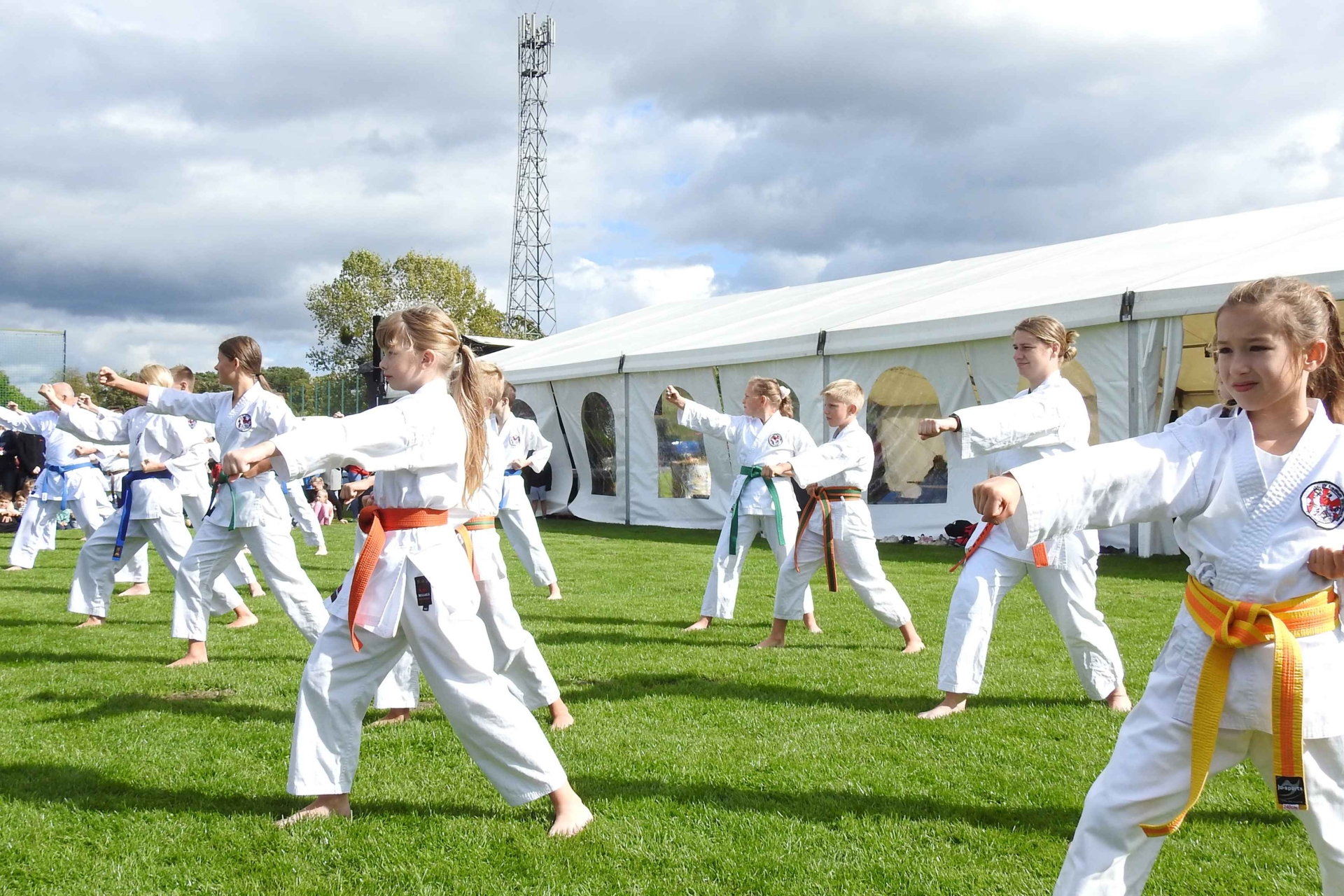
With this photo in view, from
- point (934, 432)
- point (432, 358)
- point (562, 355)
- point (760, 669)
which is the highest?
point (562, 355)

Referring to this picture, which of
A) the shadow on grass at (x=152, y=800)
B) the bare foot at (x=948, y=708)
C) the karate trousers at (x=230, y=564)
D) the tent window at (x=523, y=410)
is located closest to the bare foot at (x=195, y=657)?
the karate trousers at (x=230, y=564)

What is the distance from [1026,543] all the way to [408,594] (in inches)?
82.6

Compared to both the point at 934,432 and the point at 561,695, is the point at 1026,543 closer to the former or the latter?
the point at 934,432

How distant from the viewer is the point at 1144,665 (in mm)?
5895

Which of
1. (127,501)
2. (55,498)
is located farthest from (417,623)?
(55,498)

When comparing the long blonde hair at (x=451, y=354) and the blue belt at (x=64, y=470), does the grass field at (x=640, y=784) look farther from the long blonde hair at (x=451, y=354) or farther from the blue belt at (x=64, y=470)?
the blue belt at (x=64, y=470)

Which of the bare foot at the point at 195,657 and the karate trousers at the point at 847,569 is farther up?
the karate trousers at the point at 847,569

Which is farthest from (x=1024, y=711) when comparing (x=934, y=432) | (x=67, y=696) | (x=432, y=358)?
(x=67, y=696)

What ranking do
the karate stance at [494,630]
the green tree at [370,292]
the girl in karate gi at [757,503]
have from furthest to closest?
the green tree at [370,292] < the girl in karate gi at [757,503] < the karate stance at [494,630]

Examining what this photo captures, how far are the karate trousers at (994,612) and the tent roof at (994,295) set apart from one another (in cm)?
610

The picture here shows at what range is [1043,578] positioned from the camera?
4863mm

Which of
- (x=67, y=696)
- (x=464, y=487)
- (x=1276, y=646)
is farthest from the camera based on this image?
(x=67, y=696)

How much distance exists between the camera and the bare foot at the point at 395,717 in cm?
485

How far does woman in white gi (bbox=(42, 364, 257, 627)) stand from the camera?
7289 millimetres
